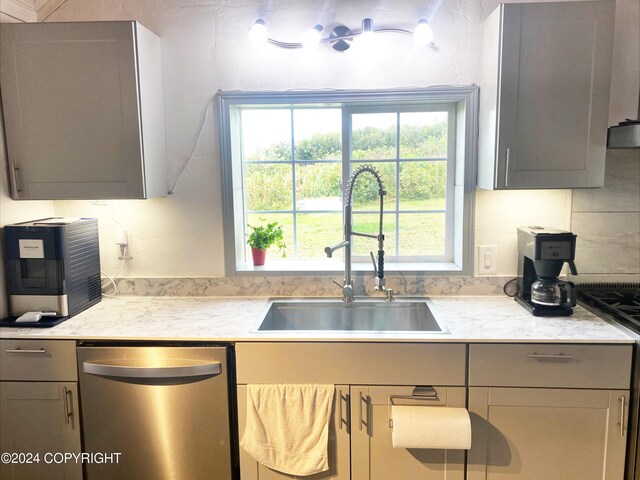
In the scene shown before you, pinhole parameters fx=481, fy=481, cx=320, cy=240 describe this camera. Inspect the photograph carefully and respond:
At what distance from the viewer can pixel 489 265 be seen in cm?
234

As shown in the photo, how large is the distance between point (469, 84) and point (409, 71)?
0.93ft

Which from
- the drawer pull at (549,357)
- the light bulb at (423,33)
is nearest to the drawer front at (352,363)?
the drawer pull at (549,357)

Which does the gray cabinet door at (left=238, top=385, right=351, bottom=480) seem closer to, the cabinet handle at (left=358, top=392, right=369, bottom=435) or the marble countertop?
the cabinet handle at (left=358, top=392, right=369, bottom=435)

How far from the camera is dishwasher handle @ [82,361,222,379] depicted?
6.04 feet

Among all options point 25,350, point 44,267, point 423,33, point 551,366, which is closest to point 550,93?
point 423,33

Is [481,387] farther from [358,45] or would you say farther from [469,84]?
[358,45]

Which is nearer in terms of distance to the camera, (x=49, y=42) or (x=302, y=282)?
(x=49, y=42)

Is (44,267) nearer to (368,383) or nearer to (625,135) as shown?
(368,383)

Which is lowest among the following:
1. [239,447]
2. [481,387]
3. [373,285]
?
[239,447]

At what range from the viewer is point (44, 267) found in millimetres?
2041

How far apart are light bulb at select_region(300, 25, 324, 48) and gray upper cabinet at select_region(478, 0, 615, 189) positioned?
741 millimetres

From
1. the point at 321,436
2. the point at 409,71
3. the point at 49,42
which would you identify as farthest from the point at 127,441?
the point at 409,71

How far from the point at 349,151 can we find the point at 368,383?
3.88ft

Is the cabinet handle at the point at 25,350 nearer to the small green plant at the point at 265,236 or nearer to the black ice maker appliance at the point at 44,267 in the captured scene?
the black ice maker appliance at the point at 44,267
